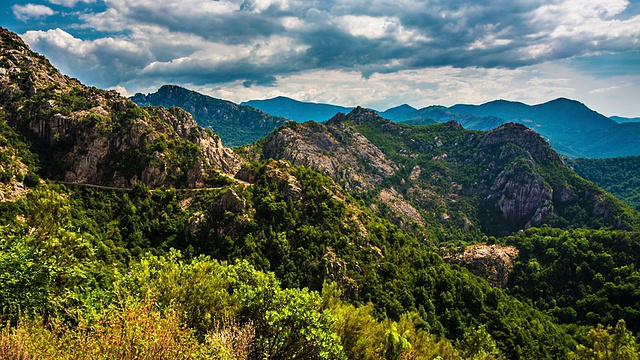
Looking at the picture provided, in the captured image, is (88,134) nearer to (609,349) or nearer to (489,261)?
(609,349)

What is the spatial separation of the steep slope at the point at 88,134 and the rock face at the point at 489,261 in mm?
109223

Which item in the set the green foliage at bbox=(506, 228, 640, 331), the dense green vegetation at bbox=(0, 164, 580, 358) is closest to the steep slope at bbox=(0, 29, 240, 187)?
the dense green vegetation at bbox=(0, 164, 580, 358)

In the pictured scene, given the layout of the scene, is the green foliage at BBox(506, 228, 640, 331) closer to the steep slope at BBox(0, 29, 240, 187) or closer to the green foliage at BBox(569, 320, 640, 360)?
the green foliage at BBox(569, 320, 640, 360)

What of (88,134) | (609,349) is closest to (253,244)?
(88,134)

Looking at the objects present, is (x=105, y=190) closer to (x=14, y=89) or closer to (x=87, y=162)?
(x=87, y=162)

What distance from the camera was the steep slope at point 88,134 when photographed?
102375mm

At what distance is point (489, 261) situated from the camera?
139 meters

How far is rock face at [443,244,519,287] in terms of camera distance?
135750 mm

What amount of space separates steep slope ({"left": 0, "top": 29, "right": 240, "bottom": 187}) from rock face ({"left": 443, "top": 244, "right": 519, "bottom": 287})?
10922 centimetres

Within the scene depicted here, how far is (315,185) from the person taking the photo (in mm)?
112000

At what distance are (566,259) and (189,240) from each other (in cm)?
14340

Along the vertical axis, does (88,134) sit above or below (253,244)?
above

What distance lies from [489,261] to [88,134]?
159948 millimetres

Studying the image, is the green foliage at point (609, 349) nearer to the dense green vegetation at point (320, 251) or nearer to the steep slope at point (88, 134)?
the dense green vegetation at point (320, 251)
